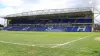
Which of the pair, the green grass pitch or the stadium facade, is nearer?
the green grass pitch

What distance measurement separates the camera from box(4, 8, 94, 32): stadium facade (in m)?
72.5

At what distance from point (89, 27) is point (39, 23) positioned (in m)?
25.4

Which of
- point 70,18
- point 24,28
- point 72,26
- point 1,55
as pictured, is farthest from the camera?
point 24,28

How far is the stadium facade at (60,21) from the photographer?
7250 cm

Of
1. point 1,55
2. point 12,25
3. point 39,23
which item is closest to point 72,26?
point 39,23

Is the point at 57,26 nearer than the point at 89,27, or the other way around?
the point at 89,27

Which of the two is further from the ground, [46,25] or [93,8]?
[93,8]

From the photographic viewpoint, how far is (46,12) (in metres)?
78.4

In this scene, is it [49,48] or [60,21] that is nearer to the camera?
[49,48]

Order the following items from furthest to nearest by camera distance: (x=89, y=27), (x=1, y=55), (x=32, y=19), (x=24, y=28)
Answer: (x=32, y=19) → (x=24, y=28) → (x=89, y=27) → (x=1, y=55)

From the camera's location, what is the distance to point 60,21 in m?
81.4

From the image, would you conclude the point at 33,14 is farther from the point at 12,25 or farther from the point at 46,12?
the point at 12,25

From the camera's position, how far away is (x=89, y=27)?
69938mm

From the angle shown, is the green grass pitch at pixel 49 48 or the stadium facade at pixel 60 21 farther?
the stadium facade at pixel 60 21
